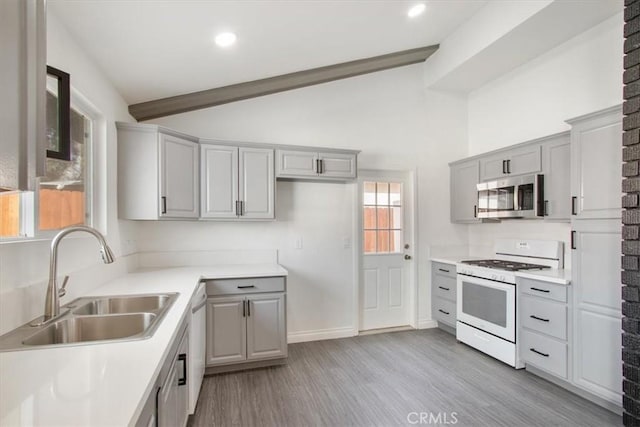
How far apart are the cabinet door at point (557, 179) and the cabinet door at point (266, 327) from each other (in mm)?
2635

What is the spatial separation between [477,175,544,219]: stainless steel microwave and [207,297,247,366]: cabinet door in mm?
2798

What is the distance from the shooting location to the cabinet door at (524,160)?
3.26m

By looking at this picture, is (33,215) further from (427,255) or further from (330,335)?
(427,255)

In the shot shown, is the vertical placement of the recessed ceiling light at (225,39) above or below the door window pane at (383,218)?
above

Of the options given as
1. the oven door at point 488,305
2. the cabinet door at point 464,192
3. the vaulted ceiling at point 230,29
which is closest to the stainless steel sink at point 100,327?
the vaulted ceiling at point 230,29

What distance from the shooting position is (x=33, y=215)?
5.51ft

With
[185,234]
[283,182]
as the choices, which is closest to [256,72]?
[283,182]

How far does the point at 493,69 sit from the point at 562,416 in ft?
11.4

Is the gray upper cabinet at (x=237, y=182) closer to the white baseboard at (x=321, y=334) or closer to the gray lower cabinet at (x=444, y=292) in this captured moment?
the white baseboard at (x=321, y=334)

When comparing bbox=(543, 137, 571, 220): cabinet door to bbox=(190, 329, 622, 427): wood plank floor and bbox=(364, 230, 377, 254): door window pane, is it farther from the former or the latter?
bbox=(364, 230, 377, 254): door window pane

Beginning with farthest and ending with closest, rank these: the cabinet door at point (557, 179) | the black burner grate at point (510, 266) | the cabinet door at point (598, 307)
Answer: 1. the black burner grate at point (510, 266)
2. the cabinet door at point (557, 179)
3. the cabinet door at point (598, 307)

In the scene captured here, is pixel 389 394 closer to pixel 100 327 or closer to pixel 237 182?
pixel 100 327

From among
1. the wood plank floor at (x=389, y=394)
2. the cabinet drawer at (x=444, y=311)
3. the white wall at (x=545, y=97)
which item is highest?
the white wall at (x=545, y=97)

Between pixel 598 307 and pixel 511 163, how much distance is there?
163 centimetres
